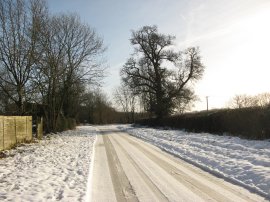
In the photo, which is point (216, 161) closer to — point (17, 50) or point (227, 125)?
point (227, 125)

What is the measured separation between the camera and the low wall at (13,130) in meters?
19.6

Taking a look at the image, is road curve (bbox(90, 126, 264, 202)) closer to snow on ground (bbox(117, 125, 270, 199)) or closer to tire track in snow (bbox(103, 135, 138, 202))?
tire track in snow (bbox(103, 135, 138, 202))

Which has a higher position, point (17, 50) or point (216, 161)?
point (17, 50)

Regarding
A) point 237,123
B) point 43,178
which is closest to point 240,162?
point 43,178

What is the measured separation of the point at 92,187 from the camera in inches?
398

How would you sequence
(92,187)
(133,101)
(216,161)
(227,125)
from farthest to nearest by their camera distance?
1. (133,101)
2. (227,125)
3. (216,161)
4. (92,187)

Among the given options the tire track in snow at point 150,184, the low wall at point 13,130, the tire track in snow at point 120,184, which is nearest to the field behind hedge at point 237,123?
the tire track in snow at point 150,184

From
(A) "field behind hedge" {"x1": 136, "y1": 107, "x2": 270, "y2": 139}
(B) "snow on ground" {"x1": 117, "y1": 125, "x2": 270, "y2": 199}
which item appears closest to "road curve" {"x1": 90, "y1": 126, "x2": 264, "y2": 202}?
(B) "snow on ground" {"x1": 117, "y1": 125, "x2": 270, "y2": 199}

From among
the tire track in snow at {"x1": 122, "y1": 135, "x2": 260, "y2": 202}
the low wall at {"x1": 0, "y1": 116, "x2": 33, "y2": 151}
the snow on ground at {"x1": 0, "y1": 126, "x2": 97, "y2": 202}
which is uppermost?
the low wall at {"x1": 0, "y1": 116, "x2": 33, "y2": 151}

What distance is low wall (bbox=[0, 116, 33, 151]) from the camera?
1962cm

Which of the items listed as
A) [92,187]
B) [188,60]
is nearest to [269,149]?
[92,187]

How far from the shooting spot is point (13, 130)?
21953mm

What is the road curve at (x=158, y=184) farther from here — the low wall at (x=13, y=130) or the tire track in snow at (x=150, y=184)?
the low wall at (x=13, y=130)

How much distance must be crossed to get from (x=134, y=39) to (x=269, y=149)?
1626 inches
